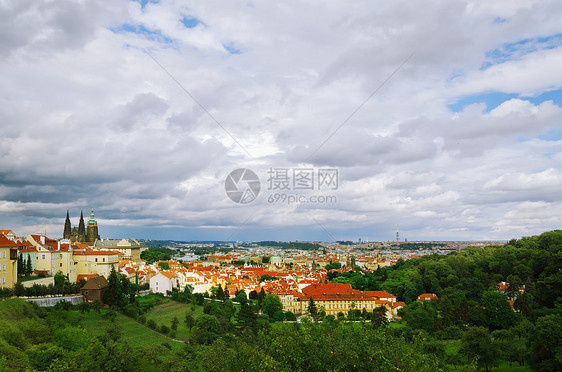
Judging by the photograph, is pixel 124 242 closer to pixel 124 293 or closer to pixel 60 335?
pixel 124 293

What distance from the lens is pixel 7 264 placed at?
2939 cm

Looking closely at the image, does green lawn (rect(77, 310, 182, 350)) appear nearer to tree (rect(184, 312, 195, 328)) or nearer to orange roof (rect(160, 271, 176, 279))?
tree (rect(184, 312, 195, 328))

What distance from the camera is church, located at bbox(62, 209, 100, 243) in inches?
2721

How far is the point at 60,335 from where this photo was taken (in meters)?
20.5

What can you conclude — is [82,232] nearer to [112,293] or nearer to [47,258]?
[47,258]

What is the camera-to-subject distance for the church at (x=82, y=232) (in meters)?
69.1

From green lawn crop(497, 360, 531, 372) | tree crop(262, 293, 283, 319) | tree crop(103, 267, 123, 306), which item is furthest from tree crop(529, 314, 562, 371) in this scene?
tree crop(103, 267, 123, 306)

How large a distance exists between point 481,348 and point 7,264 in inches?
1269

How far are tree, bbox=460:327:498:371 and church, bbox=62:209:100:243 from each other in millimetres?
59413

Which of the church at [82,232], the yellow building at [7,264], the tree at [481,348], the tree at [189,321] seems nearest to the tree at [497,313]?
the tree at [481,348]

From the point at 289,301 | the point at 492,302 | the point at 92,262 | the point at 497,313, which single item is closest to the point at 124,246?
the point at 92,262

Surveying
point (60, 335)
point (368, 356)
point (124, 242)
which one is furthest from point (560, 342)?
point (124, 242)

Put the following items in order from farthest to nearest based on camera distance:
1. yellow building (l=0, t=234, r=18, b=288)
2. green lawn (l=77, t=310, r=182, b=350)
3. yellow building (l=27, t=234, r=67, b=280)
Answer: yellow building (l=27, t=234, r=67, b=280) < yellow building (l=0, t=234, r=18, b=288) < green lawn (l=77, t=310, r=182, b=350)

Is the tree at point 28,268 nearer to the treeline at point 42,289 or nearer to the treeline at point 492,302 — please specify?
the treeline at point 42,289
